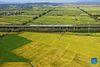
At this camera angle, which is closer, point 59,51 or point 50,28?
point 59,51

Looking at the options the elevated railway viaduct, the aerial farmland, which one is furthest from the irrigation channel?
the aerial farmland

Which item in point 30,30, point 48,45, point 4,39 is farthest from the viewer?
point 30,30

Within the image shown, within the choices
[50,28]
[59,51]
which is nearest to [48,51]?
[59,51]

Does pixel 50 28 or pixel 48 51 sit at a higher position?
pixel 48 51

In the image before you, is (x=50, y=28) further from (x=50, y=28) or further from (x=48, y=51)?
(x=48, y=51)

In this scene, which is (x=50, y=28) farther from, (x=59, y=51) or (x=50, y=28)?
(x=59, y=51)

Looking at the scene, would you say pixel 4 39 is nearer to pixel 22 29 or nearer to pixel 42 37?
pixel 42 37

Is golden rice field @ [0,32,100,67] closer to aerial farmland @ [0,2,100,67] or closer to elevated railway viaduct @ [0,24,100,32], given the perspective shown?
aerial farmland @ [0,2,100,67]

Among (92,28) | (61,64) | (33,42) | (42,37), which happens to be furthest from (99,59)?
(92,28)
